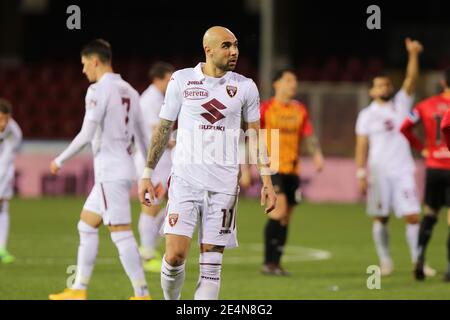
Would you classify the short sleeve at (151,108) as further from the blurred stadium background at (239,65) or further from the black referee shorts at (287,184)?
the blurred stadium background at (239,65)

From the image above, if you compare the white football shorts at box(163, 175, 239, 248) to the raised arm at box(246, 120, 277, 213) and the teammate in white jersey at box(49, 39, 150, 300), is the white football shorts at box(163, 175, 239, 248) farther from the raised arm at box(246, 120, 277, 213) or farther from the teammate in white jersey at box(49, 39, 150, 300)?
the teammate in white jersey at box(49, 39, 150, 300)

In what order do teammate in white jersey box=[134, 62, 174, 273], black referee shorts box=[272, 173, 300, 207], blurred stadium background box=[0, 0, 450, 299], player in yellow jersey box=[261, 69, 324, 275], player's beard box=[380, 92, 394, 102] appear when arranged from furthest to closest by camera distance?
blurred stadium background box=[0, 0, 450, 299], teammate in white jersey box=[134, 62, 174, 273], player's beard box=[380, 92, 394, 102], black referee shorts box=[272, 173, 300, 207], player in yellow jersey box=[261, 69, 324, 275]

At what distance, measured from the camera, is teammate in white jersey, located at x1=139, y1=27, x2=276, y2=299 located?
8.10 meters

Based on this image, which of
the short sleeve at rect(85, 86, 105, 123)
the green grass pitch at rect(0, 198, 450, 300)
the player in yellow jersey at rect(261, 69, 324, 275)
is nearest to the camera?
the short sleeve at rect(85, 86, 105, 123)

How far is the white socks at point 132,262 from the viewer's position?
9.61 meters

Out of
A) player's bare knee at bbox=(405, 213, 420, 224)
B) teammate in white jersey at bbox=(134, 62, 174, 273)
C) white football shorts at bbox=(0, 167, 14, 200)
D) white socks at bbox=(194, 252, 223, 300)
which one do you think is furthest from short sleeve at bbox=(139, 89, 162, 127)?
white socks at bbox=(194, 252, 223, 300)

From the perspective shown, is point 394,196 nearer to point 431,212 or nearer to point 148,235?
point 431,212

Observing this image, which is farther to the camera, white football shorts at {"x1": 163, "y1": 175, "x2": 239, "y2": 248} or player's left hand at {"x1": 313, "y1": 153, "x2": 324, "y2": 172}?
player's left hand at {"x1": 313, "y1": 153, "x2": 324, "y2": 172}

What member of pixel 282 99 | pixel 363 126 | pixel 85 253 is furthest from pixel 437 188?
pixel 85 253

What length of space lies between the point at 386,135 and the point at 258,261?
2.29 m

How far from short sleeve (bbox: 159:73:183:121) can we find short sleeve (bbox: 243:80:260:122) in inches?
19.2

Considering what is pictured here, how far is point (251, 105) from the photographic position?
27.0 ft

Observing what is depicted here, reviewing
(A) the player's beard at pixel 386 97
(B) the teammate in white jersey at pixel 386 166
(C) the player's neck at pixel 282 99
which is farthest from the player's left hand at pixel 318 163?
(A) the player's beard at pixel 386 97
